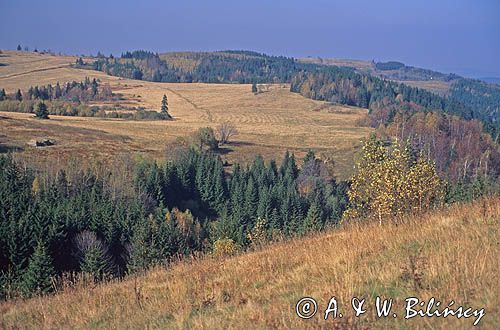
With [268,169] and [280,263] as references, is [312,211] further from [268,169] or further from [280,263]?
[280,263]

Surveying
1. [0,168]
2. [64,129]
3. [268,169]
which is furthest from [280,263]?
[64,129]

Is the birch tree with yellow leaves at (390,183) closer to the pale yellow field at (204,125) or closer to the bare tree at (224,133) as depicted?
the pale yellow field at (204,125)

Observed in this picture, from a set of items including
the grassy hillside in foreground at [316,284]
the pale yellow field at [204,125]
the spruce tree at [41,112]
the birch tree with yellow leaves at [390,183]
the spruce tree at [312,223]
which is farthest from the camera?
the spruce tree at [41,112]

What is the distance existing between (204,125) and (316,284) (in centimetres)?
10884

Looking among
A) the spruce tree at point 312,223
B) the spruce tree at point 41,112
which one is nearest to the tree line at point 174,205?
the spruce tree at point 312,223

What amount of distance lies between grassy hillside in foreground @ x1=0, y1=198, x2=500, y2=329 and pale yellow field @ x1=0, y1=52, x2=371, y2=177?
240 ft

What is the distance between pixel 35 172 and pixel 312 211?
118 feet

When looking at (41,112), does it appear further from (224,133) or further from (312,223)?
(312,223)

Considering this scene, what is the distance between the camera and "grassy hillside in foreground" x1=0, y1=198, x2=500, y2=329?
6641 millimetres

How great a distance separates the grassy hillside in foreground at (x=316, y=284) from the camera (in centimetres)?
664

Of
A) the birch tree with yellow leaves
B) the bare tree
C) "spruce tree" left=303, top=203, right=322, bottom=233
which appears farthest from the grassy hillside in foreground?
the bare tree

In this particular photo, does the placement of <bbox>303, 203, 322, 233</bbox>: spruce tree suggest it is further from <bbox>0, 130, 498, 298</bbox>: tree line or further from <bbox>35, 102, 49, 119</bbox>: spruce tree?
<bbox>35, 102, 49, 119</bbox>: spruce tree

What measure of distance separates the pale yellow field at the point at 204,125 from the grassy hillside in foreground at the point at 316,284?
240 feet

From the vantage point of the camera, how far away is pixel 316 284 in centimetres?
801
